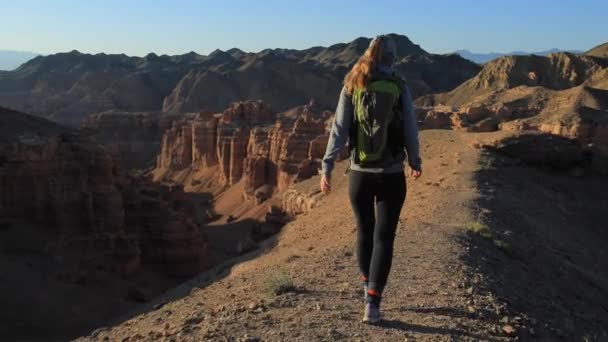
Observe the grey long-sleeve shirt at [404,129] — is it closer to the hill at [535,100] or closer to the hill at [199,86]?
the hill at [535,100]

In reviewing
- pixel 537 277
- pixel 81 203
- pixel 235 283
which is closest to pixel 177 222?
pixel 81 203

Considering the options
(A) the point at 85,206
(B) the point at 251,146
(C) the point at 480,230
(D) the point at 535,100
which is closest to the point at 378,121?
(C) the point at 480,230

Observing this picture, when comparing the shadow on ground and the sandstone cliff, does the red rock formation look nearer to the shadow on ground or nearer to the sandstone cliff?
the shadow on ground

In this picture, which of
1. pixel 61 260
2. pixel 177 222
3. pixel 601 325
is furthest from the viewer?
pixel 177 222

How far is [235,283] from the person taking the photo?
31.4ft

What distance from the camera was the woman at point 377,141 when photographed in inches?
225

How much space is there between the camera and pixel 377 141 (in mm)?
5711

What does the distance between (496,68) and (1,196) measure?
60.7 m

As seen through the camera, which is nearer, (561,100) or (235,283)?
(235,283)

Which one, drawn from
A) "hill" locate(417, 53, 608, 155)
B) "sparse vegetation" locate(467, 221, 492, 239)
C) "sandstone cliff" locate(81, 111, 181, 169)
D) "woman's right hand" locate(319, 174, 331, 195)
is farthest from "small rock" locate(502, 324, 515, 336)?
"sandstone cliff" locate(81, 111, 181, 169)

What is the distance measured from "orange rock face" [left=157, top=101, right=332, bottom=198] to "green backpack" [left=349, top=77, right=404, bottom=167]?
2810cm

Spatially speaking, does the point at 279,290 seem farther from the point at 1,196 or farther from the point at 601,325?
the point at 1,196

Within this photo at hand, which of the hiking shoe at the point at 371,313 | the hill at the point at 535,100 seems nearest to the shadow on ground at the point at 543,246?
the hiking shoe at the point at 371,313

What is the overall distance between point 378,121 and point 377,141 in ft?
0.55
